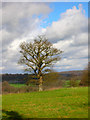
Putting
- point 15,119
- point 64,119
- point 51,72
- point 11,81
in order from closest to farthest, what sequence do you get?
point 64,119
point 15,119
point 11,81
point 51,72

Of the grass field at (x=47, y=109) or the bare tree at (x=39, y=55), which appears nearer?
the grass field at (x=47, y=109)

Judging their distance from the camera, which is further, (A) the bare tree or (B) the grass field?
(A) the bare tree

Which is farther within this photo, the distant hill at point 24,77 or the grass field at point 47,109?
the distant hill at point 24,77

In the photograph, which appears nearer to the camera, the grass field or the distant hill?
the grass field

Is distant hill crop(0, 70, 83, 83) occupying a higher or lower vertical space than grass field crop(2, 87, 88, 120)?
higher

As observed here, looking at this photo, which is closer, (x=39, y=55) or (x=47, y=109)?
(x=47, y=109)

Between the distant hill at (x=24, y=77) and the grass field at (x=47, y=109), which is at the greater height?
the distant hill at (x=24, y=77)

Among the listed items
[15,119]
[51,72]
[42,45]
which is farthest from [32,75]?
[15,119]

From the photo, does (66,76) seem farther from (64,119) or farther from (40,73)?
(64,119)

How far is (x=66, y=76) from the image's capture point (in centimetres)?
2347

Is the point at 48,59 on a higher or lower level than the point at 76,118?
higher

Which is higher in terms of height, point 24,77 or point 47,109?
point 24,77

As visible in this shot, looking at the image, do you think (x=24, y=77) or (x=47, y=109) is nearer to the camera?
(x=47, y=109)

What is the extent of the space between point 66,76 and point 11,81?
7.90 meters
